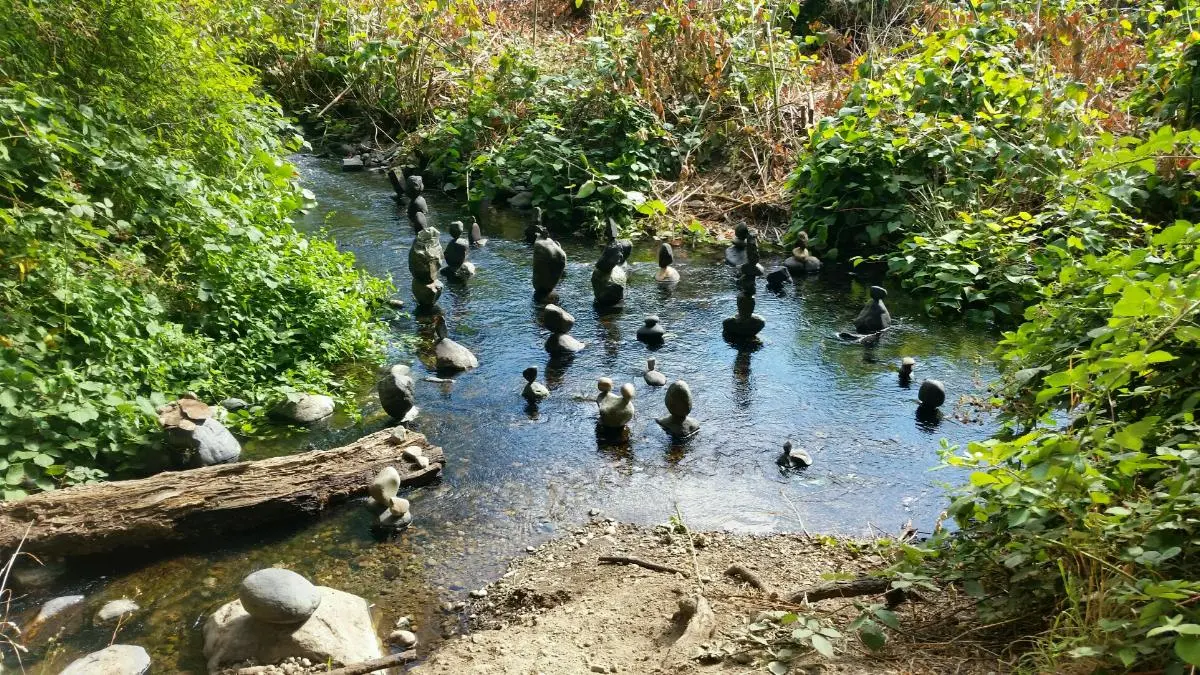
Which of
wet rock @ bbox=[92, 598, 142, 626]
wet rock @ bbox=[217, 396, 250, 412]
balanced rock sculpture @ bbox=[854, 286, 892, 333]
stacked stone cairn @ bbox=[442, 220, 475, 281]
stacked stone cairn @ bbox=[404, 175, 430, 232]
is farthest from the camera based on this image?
stacked stone cairn @ bbox=[404, 175, 430, 232]

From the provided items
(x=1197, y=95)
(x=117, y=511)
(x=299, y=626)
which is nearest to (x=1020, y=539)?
(x=299, y=626)

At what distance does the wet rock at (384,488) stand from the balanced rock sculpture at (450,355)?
1924 mm

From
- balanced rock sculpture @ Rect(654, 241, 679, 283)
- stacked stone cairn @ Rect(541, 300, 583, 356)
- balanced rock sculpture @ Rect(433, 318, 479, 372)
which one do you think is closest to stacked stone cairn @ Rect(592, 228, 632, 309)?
balanced rock sculpture @ Rect(654, 241, 679, 283)

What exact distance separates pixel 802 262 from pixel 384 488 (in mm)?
5805

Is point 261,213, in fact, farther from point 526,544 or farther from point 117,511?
point 526,544

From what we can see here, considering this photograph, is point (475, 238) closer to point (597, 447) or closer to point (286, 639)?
point (597, 447)

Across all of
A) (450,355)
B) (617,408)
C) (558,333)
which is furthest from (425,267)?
(617,408)

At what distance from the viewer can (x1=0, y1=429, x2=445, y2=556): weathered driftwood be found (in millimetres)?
4680

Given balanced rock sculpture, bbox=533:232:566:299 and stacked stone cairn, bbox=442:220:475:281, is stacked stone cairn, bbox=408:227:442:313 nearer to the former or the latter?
stacked stone cairn, bbox=442:220:475:281

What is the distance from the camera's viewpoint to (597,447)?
619 centimetres

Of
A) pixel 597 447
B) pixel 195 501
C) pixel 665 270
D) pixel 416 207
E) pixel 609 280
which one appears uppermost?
pixel 416 207

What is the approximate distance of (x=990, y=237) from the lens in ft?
28.5

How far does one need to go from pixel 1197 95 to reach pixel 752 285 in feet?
15.6

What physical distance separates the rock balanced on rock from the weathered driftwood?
2.80 metres
